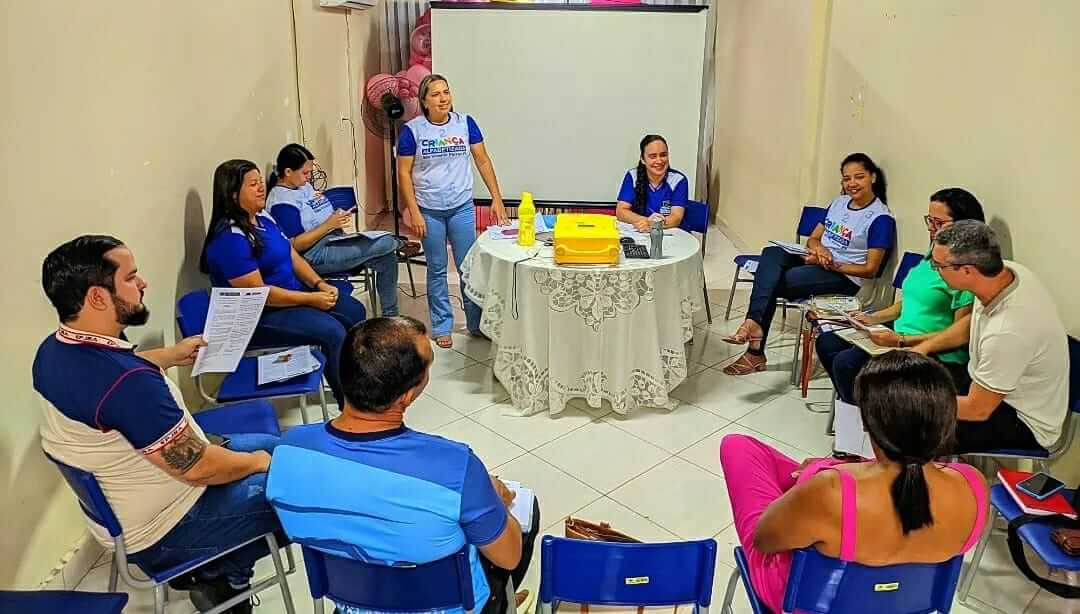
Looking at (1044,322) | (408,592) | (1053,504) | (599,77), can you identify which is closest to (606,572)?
(408,592)

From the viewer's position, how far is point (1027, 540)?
2293mm

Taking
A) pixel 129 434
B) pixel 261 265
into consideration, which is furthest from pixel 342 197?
pixel 129 434

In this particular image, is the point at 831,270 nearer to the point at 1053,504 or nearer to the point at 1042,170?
the point at 1042,170

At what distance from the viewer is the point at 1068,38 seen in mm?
2867

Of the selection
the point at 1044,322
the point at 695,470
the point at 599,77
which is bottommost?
the point at 695,470

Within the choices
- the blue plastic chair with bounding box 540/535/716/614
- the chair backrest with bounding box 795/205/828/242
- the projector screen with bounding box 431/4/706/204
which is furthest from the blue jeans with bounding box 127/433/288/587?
the projector screen with bounding box 431/4/706/204

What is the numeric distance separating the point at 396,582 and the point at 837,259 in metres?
3.24

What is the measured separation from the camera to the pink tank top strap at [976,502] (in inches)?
67.6

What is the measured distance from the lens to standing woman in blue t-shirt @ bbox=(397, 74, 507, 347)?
15.0 feet

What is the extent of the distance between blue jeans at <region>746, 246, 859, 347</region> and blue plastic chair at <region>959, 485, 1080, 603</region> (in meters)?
1.72

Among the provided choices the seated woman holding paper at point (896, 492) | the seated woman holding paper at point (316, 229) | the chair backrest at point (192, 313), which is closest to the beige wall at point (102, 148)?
the chair backrest at point (192, 313)

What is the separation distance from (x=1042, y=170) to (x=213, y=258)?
3.17 m

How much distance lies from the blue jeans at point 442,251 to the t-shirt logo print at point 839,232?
1919mm

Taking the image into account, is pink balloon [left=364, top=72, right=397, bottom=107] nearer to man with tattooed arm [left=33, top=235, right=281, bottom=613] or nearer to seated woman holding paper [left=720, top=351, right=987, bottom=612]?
man with tattooed arm [left=33, top=235, right=281, bottom=613]
